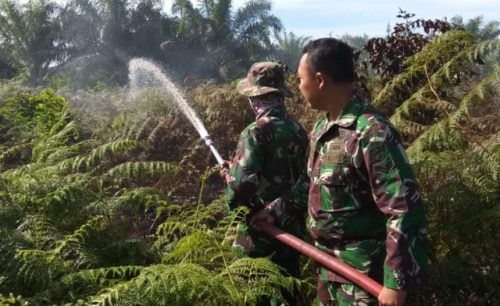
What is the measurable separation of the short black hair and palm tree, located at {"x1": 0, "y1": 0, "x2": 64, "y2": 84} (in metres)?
33.9

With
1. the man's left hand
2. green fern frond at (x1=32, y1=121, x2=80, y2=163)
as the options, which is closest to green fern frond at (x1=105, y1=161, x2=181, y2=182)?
green fern frond at (x1=32, y1=121, x2=80, y2=163)

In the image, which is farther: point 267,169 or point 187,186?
point 187,186

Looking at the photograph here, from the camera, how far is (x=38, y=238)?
3.33m

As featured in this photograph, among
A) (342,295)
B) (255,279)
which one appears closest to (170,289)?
(255,279)

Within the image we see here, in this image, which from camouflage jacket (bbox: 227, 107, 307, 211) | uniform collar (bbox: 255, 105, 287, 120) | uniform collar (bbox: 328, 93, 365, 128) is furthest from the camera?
uniform collar (bbox: 255, 105, 287, 120)

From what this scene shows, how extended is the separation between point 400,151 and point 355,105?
28 centimetres

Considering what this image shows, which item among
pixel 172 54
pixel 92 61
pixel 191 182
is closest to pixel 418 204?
pixel 191 182

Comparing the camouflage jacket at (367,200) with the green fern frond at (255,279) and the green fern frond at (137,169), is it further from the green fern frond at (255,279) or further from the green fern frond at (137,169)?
the green fern frond at (137,169)

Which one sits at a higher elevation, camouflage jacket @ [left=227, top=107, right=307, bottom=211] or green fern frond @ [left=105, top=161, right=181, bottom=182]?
camouflage jacket @ [left=227, top=107, right=307, bottom=211]

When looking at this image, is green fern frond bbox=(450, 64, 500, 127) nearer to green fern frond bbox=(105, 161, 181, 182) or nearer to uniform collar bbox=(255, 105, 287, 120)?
uniform collar bbox=(255, 105, 287, 120)

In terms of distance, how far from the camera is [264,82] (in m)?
3.34

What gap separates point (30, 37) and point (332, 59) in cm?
3608

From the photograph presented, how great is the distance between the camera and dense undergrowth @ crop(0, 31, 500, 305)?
2.71 m

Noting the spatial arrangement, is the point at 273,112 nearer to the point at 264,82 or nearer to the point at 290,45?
the point at 264,82
